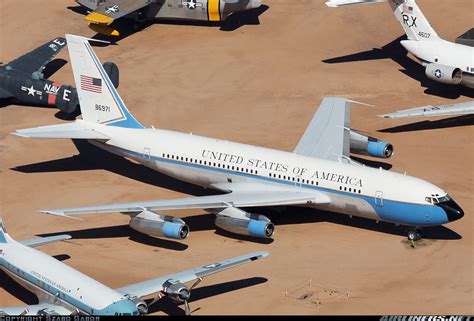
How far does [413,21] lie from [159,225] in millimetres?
33847

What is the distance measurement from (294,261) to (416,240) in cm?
764

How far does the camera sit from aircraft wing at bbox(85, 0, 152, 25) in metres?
105

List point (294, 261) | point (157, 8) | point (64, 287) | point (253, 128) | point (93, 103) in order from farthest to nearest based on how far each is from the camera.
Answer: point (157, 8) < point (253, 128) < point (93, 103) < point (294, 261) < point (64, 287)

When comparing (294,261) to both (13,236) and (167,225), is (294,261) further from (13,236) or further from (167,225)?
(13,236)

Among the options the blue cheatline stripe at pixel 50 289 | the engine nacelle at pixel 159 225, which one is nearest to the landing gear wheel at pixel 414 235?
the engine nacelle at pixel 159 225

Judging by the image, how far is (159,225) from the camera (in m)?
73.8

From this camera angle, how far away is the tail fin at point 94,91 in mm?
83188

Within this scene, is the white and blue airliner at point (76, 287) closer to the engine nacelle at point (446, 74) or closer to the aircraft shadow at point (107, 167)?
the aircraft shadow at point (107, 167)

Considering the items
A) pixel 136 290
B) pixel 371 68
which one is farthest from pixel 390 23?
pixel 136 290

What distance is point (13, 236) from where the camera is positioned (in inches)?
3012

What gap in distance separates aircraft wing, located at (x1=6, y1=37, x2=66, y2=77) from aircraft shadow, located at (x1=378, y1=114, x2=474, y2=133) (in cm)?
2711

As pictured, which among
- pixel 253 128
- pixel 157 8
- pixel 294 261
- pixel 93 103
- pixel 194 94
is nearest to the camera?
pixel 294 261

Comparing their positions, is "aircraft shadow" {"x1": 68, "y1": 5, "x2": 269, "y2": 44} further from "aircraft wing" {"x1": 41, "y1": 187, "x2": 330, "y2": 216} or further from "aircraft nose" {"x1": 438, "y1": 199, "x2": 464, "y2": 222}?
"aircraft nose" {"x1": 438, "y1": 199, "x2": 464, "y2": 222}

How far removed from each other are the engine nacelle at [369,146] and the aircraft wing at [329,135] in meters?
0.84
